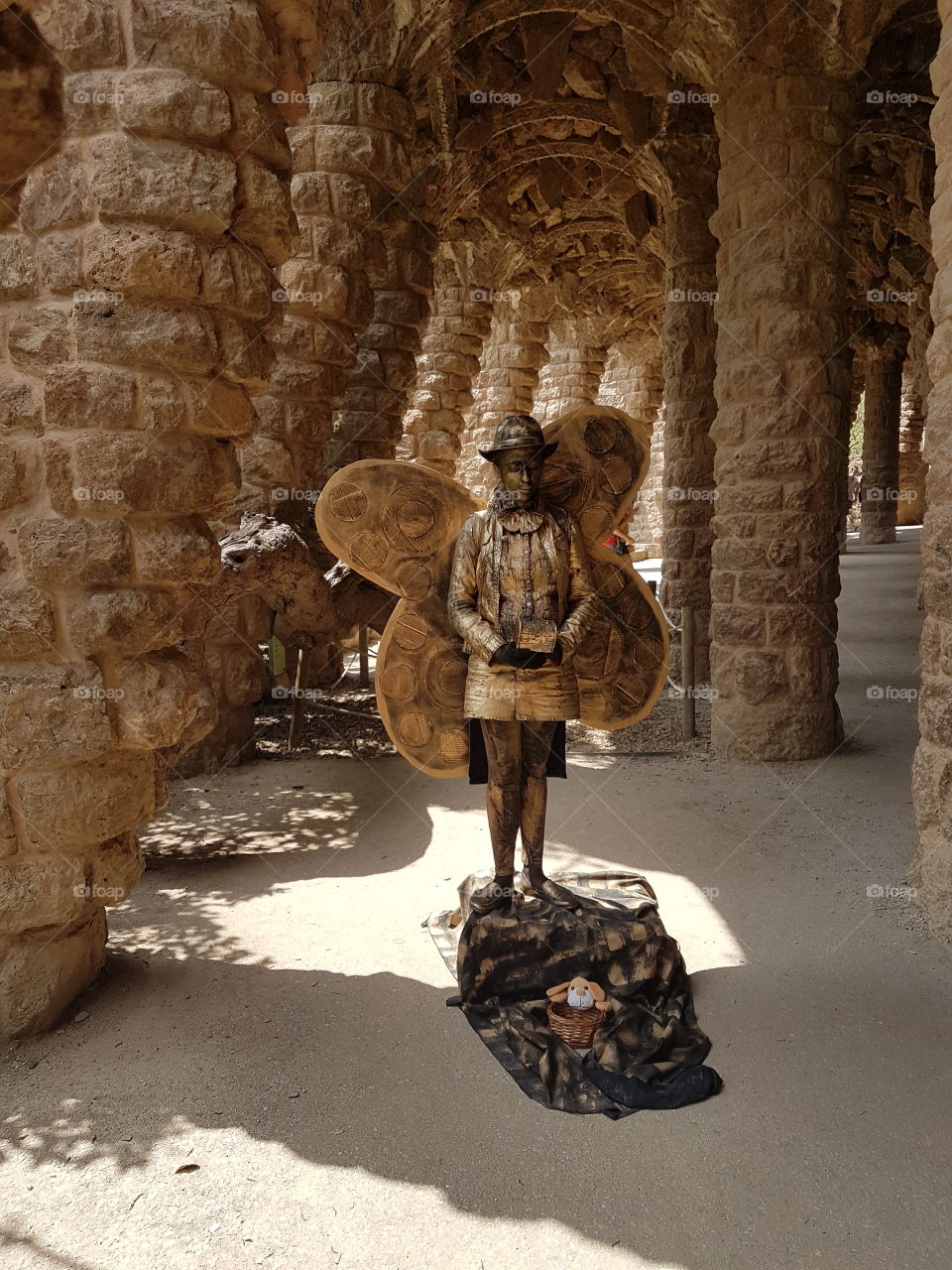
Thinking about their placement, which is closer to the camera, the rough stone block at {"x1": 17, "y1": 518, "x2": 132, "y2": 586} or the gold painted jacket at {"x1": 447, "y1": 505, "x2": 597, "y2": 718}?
the rough stone block at {"x1": 17, "y1": 518, "x2": 132, "y2": 586}

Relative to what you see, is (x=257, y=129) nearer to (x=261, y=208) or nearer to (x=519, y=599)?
(x=261, y=208)

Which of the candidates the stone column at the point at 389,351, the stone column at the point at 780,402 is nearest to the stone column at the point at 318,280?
the stone column at the point at 389,351

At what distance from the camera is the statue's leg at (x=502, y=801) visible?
3865 mm

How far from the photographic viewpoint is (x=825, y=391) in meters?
6.95

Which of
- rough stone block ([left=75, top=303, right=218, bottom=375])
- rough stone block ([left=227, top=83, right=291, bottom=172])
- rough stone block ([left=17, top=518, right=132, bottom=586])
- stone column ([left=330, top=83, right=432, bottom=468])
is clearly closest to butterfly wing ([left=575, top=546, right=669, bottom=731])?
rough stone block ([left=75, top=303, right=218, bottom=375])

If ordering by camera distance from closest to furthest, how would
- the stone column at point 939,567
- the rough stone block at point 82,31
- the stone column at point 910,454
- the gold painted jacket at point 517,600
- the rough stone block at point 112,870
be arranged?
the rough stone block at point 82,31, the rough stone block at point 112,870, the gold painted jacket at point 517,600, the stone column at point 939,567, the stone column at point 910,454

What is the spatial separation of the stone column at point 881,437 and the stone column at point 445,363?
875 centimetres

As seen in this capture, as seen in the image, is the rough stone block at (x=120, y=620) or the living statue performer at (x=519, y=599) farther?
the living statue performer at (x=519, y=599)

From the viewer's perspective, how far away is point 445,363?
48.0 ft

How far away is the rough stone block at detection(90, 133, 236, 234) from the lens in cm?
328

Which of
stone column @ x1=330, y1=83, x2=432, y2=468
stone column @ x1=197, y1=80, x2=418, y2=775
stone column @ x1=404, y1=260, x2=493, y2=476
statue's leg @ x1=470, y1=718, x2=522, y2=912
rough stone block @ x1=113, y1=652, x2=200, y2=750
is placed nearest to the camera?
rough stone block @ x1=113, y1=652, x2=200, y2=750

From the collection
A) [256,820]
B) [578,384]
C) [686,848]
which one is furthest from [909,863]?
[578,384]

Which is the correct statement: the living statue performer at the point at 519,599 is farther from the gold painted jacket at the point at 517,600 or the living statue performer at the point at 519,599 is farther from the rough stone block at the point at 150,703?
the rough stone block at the point at 150,703

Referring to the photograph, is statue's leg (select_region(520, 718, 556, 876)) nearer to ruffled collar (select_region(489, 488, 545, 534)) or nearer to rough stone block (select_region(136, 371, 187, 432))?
ruffled collar (select_region(489, 488, 545, 534))
